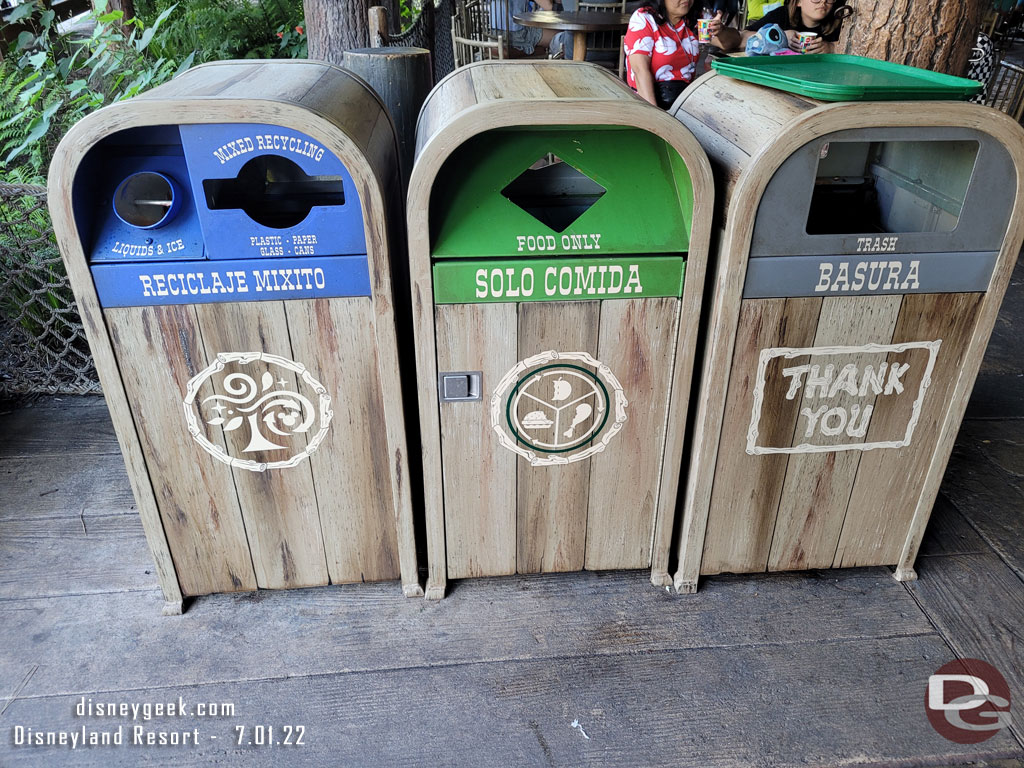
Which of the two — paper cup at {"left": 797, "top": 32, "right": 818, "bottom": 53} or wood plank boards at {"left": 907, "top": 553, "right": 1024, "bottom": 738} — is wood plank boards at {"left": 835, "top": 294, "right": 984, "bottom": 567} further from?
paper cup at {"left": 797, "top": 32, "right": 818, "bottom": 53}

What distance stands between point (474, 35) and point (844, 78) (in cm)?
493

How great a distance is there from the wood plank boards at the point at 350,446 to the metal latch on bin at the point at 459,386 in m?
0.16

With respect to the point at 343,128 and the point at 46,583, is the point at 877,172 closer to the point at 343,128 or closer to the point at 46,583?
the point at 343,128

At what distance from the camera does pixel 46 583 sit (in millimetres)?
2111

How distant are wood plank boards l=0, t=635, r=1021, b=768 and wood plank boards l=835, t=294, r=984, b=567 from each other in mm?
293

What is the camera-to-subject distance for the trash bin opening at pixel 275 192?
185cm

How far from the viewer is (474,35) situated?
5.99 metres

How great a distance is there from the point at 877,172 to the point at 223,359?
1878mm

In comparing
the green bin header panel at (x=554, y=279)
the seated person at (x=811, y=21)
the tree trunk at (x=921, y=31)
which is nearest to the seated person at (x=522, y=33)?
the seated person at (x=811, y=21)

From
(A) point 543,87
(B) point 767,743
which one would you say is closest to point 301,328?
(A) point 543,87

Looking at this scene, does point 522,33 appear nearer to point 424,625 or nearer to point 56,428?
point 56,428

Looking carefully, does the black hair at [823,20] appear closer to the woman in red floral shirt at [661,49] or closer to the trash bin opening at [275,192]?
the woman in red floral shirt at [661,49]

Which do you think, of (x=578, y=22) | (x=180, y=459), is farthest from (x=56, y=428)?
(x=578, y=22)

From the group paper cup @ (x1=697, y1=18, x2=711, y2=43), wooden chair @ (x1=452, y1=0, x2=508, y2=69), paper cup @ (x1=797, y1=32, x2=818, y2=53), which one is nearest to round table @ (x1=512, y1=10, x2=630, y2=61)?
wooden chair @ (x1=452, y1=0, x2=508, y2=69)
